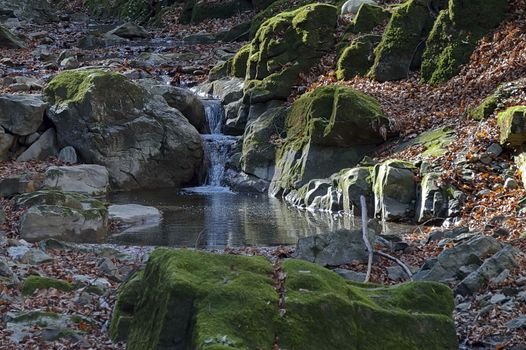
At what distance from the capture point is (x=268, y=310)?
643 cm

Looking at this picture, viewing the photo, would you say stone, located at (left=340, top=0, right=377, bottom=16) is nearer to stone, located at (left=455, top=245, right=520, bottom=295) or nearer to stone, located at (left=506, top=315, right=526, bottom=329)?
stone, located at (left=455, top=245, right=520, bottom=295)

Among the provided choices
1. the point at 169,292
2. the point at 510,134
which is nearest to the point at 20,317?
the point at 169,292

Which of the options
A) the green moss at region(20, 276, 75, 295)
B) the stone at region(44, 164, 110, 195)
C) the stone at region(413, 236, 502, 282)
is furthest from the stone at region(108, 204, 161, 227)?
the stone at region(413, 236, 502, 282)

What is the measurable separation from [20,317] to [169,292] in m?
2.31

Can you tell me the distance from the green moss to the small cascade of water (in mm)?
11624

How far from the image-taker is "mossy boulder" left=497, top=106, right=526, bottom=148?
14609 millimetres

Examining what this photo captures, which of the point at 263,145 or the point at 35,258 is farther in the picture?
the point at 263,145

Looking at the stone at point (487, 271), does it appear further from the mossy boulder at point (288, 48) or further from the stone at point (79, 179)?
the mossy boulder at point (288, 48)

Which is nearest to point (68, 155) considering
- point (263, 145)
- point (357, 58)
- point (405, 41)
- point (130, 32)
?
point (263, 145)

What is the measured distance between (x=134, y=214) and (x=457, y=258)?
25.1 feet

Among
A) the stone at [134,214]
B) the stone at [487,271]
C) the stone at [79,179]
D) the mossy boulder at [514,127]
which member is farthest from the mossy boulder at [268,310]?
the stone at [79,179]

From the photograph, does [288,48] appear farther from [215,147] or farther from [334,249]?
[334,249]

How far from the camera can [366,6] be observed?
23328 mm

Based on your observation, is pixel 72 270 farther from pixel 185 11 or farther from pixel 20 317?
pixel 185 11
